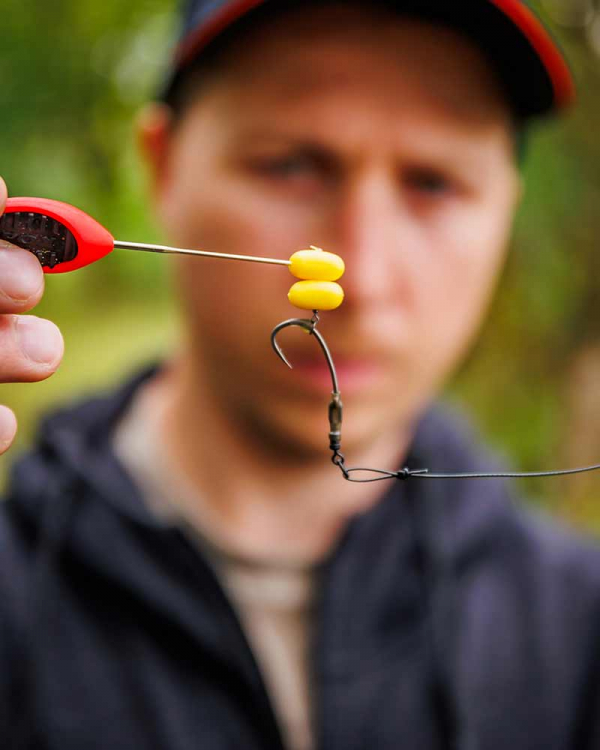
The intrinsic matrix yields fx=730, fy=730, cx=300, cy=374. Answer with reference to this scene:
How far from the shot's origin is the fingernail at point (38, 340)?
2.76ft

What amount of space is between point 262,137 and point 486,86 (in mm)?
544

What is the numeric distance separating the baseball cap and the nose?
406mm

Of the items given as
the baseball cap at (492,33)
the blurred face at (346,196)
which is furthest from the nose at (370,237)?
the baseball cap at (492,33)

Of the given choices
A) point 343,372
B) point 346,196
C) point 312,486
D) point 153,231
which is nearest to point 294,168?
point 346,196

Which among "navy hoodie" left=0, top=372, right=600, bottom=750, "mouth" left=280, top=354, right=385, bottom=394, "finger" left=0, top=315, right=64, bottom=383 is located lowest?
"navy hoodie" left=0, top=372, right=600, bottom=750

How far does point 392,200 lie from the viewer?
1.56 meters

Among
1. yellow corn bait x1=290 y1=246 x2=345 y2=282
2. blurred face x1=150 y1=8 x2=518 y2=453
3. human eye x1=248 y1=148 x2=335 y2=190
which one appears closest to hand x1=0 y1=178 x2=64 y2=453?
yellow corn bait x1=290 y1=246 x2=345 y2=282

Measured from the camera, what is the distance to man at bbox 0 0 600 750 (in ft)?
5.13

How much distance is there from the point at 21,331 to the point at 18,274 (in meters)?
0.08

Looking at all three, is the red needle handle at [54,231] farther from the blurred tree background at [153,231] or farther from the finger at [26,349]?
the blurred tree background at [153,231]

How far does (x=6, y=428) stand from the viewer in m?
0.86

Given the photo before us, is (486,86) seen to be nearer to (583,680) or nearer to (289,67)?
(289,67)

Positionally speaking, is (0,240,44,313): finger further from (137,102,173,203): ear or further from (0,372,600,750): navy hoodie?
(137,102,173,203): ear

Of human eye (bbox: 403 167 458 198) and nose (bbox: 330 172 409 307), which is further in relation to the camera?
human eye (bbox: 403 167 458 198)
